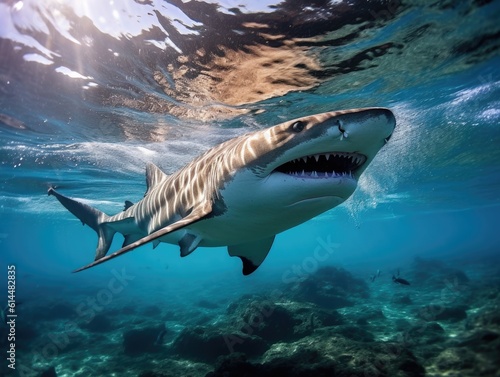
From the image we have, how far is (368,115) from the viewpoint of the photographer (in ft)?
8.36

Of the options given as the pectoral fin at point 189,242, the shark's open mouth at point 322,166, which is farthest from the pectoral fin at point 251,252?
the shark's open mouth at point 322,166

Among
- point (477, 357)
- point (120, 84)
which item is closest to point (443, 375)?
point (477, 357)

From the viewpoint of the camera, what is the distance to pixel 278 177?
3.16 meters

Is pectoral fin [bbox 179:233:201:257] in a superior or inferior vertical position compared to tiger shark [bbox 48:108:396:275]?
inferior

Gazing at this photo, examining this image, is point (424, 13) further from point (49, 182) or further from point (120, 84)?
point (49, 182)

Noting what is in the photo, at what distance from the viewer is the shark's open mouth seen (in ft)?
10.2

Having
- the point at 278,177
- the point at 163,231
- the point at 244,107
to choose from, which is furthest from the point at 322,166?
the point at 244,107

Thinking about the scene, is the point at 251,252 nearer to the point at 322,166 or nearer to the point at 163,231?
the point at 163,231

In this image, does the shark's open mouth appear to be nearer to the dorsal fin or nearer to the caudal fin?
the dorsal fin

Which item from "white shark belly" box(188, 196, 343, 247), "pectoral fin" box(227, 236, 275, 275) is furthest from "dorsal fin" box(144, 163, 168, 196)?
"pectoral fin" box(227, 236, 275, 275)

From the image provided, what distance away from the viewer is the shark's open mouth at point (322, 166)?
3119 mm

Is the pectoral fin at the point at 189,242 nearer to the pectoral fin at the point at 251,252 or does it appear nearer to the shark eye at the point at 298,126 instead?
the pectoral fin at the point at 251,252

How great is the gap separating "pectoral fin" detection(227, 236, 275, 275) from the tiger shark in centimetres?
87

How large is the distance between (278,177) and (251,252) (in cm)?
326
